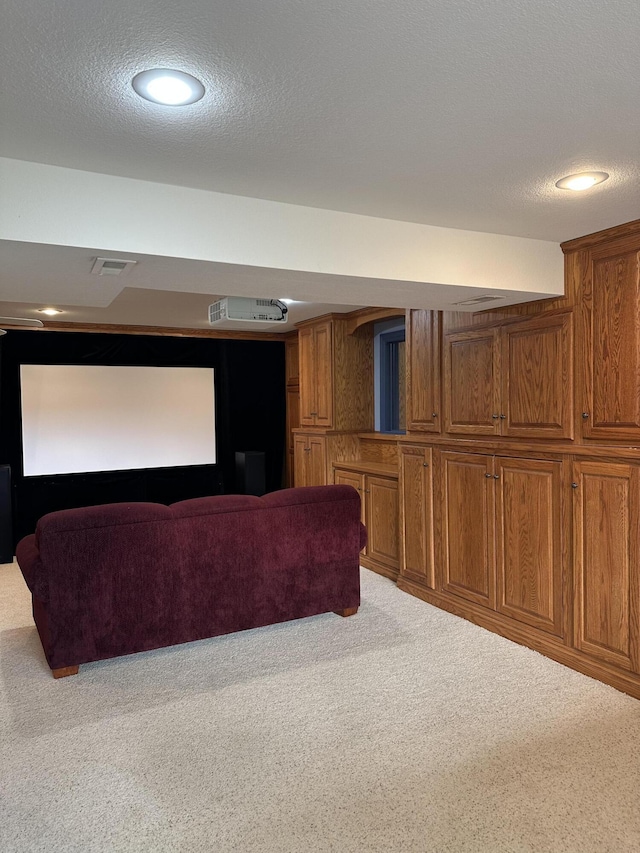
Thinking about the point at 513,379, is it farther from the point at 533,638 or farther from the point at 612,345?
the point at 533,638

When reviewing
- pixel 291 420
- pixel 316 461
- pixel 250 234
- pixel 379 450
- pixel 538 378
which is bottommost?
pixel 316 461

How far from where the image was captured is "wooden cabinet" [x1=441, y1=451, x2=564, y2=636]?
3289mm

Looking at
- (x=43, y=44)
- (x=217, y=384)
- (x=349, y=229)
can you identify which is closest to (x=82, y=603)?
(x=349, y=229)

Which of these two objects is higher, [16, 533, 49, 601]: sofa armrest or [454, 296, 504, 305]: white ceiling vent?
[454, 296, 504, 305]: white ceiling vent

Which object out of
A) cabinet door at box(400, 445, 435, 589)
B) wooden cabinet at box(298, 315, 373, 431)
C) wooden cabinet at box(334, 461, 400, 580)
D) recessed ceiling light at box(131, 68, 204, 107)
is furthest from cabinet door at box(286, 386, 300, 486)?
recessed ceiling light at box(131, 68, 204, 107)

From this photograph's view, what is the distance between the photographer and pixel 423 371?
426cm

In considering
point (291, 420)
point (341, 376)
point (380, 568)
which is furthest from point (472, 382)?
point (291, 420)

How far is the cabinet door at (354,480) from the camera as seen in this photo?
525 cm

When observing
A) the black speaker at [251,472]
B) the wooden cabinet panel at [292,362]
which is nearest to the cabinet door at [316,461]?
the black speaker at [251,472]

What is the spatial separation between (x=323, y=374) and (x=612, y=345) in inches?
126

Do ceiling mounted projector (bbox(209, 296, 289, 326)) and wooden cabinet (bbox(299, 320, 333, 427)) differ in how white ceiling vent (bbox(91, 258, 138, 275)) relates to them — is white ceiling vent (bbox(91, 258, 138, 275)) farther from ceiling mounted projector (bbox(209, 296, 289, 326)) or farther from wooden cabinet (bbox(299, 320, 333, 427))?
wooden cabinet (bbox(299, 320, 333, 427))

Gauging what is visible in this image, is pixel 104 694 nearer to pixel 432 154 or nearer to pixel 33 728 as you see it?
pixel 33 728

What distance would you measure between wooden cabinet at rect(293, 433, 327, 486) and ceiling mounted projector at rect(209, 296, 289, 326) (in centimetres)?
149

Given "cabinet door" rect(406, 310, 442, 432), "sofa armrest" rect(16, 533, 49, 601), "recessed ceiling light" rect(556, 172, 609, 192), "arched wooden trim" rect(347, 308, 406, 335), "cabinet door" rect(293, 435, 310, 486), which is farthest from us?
"cabinet door" rect(293, 435, 310, 486)
